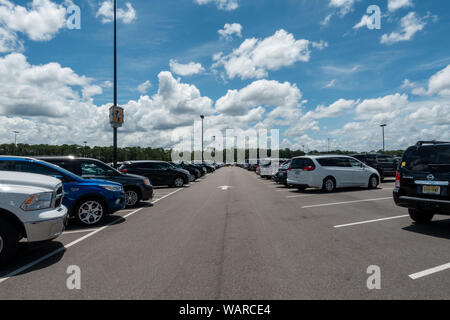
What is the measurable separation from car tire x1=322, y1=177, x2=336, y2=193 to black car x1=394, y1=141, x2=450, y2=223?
22.2ft

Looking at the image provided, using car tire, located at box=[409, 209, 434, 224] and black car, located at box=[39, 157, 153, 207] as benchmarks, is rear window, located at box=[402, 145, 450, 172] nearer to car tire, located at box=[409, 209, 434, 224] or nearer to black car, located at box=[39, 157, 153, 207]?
car tire, located at box=[409, 209, 434, 224]

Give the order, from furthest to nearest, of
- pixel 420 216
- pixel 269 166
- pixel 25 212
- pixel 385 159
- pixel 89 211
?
pixel 269 166
pixel 385 159
pixel 89 211
pixel 420 216
pixel 25 212

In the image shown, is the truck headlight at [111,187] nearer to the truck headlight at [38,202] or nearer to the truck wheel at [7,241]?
the truck headlight at [38,202]

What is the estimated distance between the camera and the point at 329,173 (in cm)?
1390

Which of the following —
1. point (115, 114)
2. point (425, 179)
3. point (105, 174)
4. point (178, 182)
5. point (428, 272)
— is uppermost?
point (115, 114)

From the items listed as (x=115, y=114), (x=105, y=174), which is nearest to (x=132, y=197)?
(x=105, y=174)

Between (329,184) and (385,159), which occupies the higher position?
(385,159)

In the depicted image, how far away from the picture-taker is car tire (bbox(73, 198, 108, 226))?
7344mm

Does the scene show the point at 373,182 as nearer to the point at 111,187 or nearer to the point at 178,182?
the point at 178,182

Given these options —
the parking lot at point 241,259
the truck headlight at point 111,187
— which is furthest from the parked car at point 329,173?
the truck headlight at point 111,187

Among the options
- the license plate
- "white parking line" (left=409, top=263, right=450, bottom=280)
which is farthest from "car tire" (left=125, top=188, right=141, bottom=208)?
"white parking line" (left=409, top=263, right=450, bottom=280)

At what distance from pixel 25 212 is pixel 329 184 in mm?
12333
